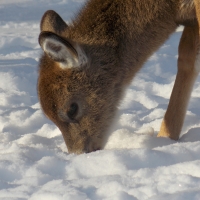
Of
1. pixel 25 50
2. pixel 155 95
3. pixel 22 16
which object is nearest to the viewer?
pixel 155 95

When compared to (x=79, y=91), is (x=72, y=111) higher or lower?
lower

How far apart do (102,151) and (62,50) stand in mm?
1069

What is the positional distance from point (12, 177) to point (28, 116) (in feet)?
8.57

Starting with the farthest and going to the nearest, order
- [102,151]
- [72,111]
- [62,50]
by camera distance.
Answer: [72,111], [62,50], [102,151]

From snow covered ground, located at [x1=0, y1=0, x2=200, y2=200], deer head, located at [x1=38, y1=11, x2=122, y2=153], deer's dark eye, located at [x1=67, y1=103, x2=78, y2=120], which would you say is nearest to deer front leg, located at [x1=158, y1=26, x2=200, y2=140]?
snow covered ground, located at [x1=0, y1=0, x2=200, y2=200]

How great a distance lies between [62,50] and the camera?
6344mm

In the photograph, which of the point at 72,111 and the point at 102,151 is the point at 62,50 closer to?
the point at 72,111

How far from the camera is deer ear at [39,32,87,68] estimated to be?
6105 millimetres

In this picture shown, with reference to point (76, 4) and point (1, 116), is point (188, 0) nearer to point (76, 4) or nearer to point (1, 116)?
point (1, 116)

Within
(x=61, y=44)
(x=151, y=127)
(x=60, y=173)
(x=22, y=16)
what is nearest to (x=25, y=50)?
(x=22, y=16)

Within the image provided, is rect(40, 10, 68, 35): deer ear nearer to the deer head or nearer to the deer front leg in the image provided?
the deer head

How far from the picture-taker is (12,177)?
17.6ft

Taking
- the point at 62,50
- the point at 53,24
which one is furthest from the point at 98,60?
the point at 53,24

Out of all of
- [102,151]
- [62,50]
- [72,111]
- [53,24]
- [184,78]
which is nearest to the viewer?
[102,151]
